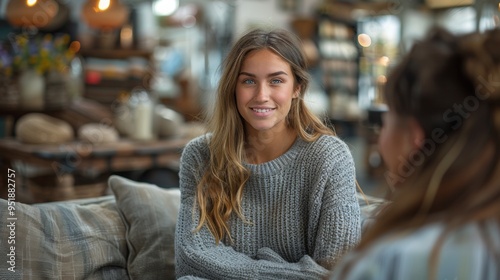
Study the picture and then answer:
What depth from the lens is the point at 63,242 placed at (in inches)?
80.4

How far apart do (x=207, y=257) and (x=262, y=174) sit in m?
0.32

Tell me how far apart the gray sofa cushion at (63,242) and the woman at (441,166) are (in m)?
1.30

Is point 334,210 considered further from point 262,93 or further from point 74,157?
point 74,157

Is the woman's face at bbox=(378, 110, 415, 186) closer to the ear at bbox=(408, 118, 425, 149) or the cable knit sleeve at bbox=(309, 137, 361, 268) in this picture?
the ear at bbox=(408, 118, 425, 149)

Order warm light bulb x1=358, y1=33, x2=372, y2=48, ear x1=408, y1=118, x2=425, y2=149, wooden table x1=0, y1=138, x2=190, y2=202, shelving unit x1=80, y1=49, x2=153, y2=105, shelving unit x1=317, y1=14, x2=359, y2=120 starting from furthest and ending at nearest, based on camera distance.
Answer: warm light bulb x1=358, y1=33, x2=372, y2=48 < shelving unit x1=317, y1=14, x2=359, y2=120 < shelving unit x1=80, y1=49, x2=153, y2=105 < wooden table x1=0, y1=138, x2=190, y2=202 < ear x1=408, y1=118, x2=425, y2=149

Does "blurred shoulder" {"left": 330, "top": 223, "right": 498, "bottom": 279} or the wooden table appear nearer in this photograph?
"blurred shoulder" {"left": 330, "top": 223, "right": 498, "bottom": 279}

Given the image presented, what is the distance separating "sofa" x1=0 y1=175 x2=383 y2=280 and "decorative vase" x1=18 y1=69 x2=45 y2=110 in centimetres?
243

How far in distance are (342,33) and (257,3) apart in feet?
4.68

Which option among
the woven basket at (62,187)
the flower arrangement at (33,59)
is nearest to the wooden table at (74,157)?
the woven basket at (62,187)

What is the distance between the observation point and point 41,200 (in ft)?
13.6

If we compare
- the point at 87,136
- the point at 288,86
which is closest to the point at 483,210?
the point at 288,86

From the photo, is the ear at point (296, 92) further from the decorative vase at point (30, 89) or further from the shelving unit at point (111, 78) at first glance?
the shelving unit at point (111, 78)

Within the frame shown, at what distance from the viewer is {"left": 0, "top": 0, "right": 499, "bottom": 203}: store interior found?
4.09m

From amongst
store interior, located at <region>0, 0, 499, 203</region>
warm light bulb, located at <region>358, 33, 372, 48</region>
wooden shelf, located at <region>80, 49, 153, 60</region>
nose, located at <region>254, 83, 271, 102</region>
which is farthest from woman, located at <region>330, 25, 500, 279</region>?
warm light bulb, located at <region>358, 33, 372, 48</region>
